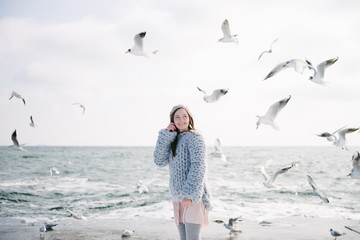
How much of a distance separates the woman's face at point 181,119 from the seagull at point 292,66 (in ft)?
7.39

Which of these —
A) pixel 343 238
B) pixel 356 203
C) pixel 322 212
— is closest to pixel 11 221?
pixel 343 238

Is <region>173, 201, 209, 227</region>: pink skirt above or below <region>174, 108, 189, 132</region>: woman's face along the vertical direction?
below

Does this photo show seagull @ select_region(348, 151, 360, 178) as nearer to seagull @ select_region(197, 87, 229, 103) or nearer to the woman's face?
seagull @ select_region(197, 87, 229, 103)

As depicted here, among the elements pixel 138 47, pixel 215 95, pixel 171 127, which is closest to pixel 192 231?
pixel 171 127

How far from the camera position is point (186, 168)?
9.69 feet

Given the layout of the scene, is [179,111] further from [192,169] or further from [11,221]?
[11,221]

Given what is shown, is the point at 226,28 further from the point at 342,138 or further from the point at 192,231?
the point at 192,231

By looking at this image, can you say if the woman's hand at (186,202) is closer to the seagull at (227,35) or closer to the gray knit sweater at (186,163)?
the gray knit sweater at (186,163)

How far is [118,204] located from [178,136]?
24.2 feet

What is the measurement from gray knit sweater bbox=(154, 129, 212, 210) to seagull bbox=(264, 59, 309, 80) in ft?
7.76

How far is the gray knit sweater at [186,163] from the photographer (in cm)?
280

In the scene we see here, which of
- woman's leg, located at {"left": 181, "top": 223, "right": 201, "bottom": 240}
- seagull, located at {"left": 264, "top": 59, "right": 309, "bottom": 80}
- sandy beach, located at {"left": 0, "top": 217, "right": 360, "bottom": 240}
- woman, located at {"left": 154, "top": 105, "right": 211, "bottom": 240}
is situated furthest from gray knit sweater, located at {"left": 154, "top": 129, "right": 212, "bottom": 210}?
sandy beach, located at {"left": 0, "top": 217, "right": 360, "bottom": 240}

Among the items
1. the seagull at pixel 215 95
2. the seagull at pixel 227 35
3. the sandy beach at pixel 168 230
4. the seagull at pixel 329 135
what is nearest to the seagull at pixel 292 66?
the seagull at pixel 215 95

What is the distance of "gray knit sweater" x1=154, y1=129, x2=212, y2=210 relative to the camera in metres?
2.80
